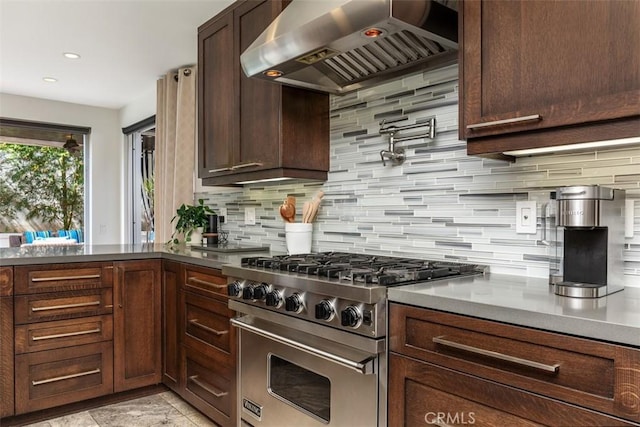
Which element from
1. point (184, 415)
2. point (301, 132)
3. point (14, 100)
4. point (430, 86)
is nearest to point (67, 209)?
point (14, 100)

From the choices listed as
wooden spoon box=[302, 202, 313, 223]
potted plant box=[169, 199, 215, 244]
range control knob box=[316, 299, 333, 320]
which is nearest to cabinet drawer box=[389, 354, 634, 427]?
range control knob box=[316, 299, 333, 320]

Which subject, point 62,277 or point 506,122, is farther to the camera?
point 62,277

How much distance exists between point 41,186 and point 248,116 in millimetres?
4336

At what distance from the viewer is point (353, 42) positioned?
171 centimetres

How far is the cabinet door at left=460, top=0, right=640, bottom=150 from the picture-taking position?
3.67 feet

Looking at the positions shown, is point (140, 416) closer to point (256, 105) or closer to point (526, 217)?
point (256, 105)

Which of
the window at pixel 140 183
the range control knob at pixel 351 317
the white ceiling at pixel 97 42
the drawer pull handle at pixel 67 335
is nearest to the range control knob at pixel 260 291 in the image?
the range control knob at pixel 351 317

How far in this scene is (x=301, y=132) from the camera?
2.36 meters

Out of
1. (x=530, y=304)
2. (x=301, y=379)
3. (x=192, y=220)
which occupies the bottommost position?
(x=301, y=379)

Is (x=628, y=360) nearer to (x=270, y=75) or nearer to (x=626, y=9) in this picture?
(x=626, y=9)

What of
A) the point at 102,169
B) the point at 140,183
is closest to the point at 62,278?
the point at 140,183

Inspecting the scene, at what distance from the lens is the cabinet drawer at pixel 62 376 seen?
93.7 inches

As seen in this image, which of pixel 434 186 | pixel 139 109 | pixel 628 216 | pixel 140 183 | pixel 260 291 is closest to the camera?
pixel 628 216

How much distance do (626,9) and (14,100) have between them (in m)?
5.94
